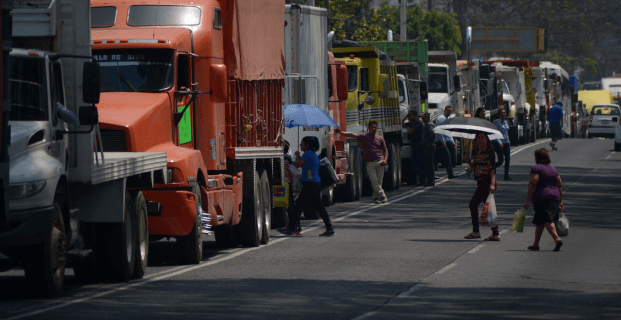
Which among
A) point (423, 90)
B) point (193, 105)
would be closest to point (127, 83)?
point (193, 105)

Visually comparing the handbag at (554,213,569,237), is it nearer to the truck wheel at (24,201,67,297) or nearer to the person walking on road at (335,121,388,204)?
the truck wheel at (24,201,67,297)

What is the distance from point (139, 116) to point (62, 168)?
108 inches

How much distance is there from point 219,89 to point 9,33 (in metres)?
5.06

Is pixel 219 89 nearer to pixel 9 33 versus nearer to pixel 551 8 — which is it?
pixel 9 33

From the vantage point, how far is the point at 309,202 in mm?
18828

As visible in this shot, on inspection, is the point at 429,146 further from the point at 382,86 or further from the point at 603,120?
the point at 603,120

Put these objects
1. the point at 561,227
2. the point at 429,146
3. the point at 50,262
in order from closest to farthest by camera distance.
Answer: the point at 50,262 < the point at 561,227 < the point at 429,146

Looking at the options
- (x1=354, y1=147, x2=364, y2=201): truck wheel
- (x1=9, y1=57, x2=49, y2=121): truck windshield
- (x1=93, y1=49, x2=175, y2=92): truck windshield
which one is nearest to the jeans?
(x1=354, y1=147, x2=364, y2=201): truck wheel

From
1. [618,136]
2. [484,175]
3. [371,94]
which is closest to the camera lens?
[484,175]

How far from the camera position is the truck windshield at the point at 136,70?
14906 millimetres

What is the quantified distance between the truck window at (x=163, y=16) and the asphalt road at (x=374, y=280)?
9.93ft

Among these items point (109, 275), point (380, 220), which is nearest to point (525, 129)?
point (380, 220)

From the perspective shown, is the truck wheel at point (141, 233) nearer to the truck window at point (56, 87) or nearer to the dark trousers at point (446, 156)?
the truck window at point (56, 87)

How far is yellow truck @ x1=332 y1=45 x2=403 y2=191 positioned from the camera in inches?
1059
